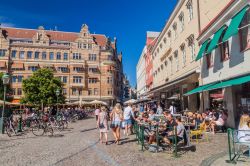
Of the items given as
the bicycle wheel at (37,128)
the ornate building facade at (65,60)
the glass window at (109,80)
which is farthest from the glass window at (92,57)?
the bicycle wheel at (37,128)

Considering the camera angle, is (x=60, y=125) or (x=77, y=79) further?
(x=77, y=79)

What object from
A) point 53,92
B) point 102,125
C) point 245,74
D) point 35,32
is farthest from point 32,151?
point 35,32

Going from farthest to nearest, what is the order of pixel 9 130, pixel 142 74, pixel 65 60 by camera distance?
pixel 142 74 → pixel 65 60 → pixel 9 130

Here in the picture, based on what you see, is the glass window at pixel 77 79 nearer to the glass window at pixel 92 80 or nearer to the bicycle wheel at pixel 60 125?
the glass window at pixel 92 80

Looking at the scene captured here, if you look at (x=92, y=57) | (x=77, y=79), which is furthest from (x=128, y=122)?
(x=92, y=57)

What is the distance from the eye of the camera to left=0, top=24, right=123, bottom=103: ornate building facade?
191 feet

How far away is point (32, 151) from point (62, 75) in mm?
52726

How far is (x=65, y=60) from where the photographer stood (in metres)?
61.4

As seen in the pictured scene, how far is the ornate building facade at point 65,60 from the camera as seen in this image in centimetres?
5831

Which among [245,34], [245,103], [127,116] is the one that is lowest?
[127,116]

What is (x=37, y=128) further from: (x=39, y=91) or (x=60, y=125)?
(x=39, y=91)

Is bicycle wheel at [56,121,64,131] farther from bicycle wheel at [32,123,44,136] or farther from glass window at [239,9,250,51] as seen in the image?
glass window at [239,9,250,51]

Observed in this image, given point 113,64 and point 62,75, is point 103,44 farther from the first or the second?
point 62,75

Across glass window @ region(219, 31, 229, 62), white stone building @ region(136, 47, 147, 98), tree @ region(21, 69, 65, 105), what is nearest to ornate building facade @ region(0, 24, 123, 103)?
white stone building @ region(136, 47, 147, 98)
